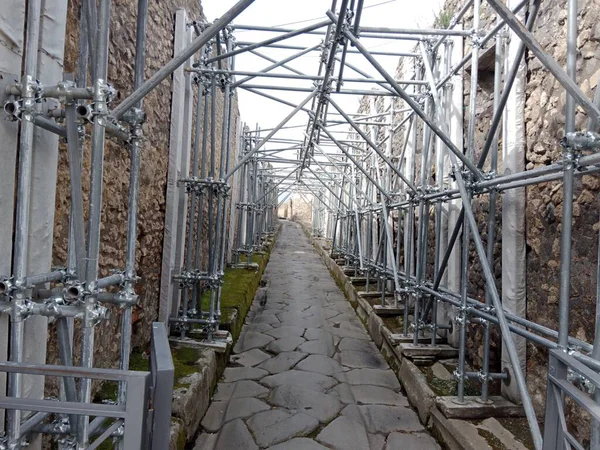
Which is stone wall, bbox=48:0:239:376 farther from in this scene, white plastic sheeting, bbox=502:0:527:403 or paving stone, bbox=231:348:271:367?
white plastic sheeting, bbox=502:0:527:403

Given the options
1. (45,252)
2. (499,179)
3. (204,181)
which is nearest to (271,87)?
(204,181)

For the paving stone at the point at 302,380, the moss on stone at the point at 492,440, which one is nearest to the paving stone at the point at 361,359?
the paving stone at the point at 302,380

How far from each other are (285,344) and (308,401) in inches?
58.5

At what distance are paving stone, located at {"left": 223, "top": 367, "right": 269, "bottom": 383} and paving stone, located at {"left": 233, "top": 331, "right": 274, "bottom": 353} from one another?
0.54 meters

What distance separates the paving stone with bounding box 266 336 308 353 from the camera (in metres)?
4.79

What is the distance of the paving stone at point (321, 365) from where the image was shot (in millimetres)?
4242

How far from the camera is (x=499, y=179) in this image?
2.40 metres

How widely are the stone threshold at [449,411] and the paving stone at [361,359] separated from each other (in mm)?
117

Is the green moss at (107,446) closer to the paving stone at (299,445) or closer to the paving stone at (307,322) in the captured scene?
the paving stone at (299,445)

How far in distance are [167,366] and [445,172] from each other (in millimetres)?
3864

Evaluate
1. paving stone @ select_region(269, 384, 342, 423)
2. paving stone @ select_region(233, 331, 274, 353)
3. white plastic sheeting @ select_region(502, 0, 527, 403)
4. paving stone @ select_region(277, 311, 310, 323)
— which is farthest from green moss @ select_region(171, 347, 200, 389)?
paving stone @ select_region(277, 311, 310, 323)

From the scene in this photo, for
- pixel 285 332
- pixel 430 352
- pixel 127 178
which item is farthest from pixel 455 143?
pixel 285 332

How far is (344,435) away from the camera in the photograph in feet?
9.89

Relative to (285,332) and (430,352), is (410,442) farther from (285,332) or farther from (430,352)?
(285,332)
